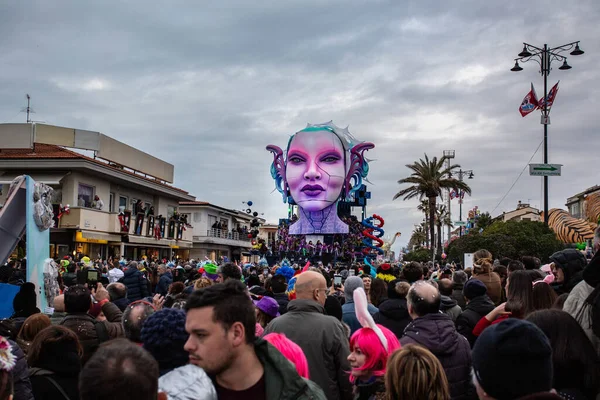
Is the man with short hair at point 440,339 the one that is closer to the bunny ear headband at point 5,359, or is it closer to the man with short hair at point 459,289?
the bunny ear headband at point 5,359

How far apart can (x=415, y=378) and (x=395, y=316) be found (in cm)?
350

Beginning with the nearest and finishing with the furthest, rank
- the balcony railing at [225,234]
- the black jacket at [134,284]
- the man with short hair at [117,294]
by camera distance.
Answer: the man with short hair at [117,294] < the black jacket at [134,284] < the balcony railing at [225,234]

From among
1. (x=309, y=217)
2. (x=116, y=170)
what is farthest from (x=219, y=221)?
(x=116, y=170)

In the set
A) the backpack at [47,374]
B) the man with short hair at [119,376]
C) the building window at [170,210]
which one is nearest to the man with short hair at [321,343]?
the backpack at [47,374]

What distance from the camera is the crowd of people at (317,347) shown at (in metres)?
2.59

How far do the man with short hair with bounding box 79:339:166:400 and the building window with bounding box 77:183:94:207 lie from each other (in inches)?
1285

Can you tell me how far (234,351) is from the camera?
2.73 meters

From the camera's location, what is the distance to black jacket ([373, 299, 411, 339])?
6547 millimetres

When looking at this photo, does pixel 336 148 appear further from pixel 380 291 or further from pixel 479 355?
pixel 479 355

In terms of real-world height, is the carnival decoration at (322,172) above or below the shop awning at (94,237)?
above

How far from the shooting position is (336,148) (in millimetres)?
46531

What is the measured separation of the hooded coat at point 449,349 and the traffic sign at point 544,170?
16423 millimetres

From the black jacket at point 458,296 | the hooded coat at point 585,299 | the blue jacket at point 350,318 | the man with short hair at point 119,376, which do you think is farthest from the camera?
the black jacket at point 458,296

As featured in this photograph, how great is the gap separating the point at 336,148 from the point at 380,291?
126 ft
